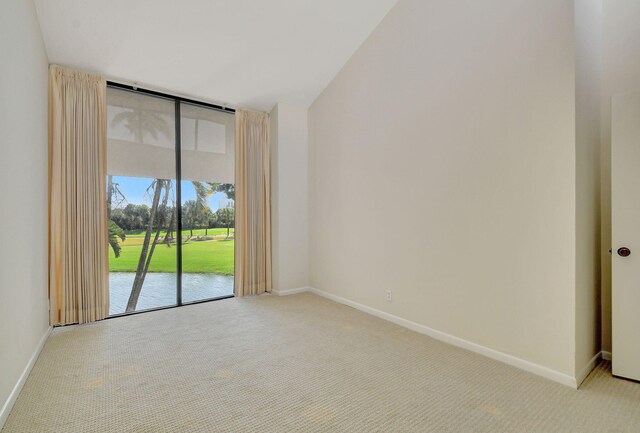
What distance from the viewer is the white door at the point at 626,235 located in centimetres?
215

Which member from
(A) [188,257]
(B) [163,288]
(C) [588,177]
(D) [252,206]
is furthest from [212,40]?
(C) [588,177]

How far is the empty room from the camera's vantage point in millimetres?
1973

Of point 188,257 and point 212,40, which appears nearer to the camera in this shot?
point 212,40

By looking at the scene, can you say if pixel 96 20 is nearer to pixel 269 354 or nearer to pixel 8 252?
pixel 8 252

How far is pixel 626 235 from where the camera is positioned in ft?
7.19

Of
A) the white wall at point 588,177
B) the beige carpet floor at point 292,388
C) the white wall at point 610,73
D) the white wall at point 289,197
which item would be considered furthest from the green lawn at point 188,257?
the white wall at point 610,73

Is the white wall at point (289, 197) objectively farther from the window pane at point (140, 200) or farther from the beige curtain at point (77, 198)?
the beige curtain at point (77, 198)

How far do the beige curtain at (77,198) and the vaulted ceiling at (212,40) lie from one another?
32 cm

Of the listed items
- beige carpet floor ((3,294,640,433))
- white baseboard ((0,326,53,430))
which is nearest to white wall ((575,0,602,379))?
beige carpet floor ((3,294,640,433))

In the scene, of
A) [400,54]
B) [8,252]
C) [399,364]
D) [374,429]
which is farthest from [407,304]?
[8,252]

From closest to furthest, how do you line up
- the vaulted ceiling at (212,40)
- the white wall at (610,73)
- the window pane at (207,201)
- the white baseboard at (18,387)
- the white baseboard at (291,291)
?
1. the white baseboard at (18,387)
2. the white wall at (610,73)
3. the vaulted ceiling at (212,40)
4. the window pane at (207,201)
5. the white baseboard at (291,291)

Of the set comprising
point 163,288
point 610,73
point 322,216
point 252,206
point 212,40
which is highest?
point 212,40

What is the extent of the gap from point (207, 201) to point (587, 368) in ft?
13.6

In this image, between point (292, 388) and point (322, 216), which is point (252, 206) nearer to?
point (322, 216)
